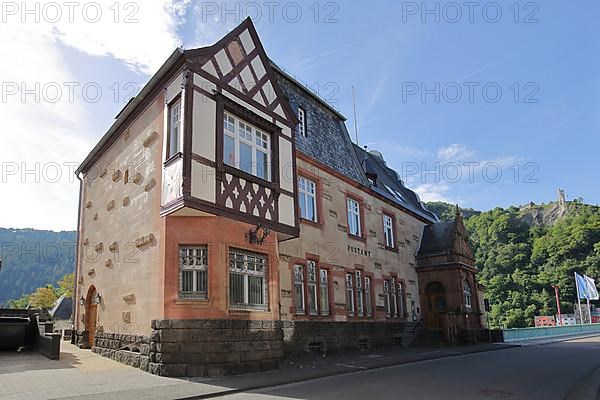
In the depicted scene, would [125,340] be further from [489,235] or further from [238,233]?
[489,235]

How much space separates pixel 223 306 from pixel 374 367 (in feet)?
16.5

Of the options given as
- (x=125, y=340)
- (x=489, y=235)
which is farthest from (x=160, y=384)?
(x=489, y=235)

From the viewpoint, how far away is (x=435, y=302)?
85.1 feet

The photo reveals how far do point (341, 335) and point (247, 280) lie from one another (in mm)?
6501

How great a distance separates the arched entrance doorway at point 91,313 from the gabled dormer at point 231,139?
717 centimetres

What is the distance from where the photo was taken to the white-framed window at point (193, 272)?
465 inches

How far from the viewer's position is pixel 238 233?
42.2 ft

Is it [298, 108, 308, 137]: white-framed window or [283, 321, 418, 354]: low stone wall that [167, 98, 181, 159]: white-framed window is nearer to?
[283, 321, 418, 354]: low stone wall

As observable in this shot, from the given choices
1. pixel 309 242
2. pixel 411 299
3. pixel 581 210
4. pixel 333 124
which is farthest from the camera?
pixel 581 210

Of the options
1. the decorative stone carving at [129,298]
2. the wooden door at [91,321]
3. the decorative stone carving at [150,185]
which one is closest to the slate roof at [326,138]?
the decorative stone carving at [150,185]

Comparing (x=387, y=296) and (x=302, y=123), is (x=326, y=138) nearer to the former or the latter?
(x=302, y=123)

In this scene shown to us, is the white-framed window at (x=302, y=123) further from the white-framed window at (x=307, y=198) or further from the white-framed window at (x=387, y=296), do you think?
the white-framed window at (x=387, y=296)

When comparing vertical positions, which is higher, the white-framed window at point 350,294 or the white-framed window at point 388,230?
the white-framed window at point 388,230

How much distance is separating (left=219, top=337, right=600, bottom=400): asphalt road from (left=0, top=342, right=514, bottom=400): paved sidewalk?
731 mm
